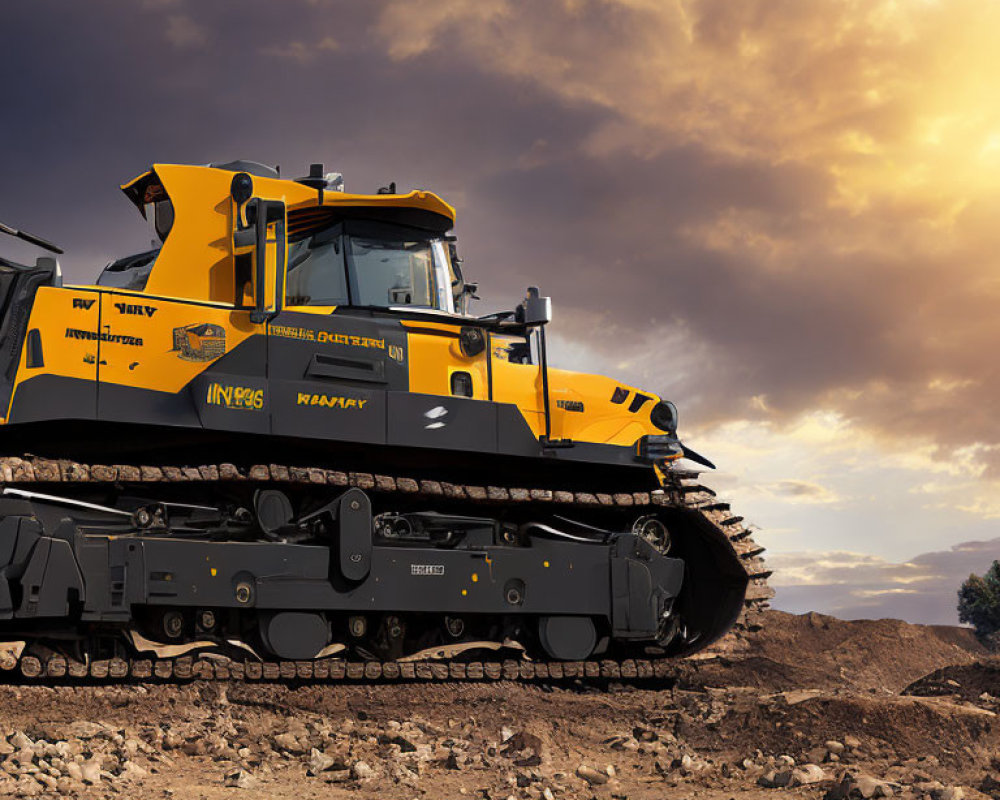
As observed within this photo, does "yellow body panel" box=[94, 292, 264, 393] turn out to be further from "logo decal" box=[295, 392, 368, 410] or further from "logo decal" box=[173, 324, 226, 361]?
"logo decal" box=[295, 392, 368, 410]

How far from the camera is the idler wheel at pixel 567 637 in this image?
38.9 feet

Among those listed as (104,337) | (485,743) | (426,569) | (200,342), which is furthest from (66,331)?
(485,743)

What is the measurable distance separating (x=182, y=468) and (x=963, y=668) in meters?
9.20

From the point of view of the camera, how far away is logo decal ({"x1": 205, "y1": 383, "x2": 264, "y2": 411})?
32.7 ft

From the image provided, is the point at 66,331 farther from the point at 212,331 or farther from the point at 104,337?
the point at 212,331

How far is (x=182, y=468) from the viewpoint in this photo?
999cm

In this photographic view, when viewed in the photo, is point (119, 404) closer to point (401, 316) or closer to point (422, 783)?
point (401, 316)

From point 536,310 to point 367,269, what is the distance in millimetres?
1842

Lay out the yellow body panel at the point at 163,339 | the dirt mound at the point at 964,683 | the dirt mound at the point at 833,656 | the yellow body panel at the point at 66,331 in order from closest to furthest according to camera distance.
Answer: the yellow body panel at the point at 66,331, the yellow body panel at the point at 163,339, the dirt mound at the point at 964,683, the dirt mound at the point at 833,656

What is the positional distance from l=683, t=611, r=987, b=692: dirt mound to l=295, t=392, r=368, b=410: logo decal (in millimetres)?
6331

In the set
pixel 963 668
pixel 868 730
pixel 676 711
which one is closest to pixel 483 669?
pixel 676 711

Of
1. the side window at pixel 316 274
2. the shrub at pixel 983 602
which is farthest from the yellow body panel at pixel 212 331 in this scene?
the shrub at pixel 983 602

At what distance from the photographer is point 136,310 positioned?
9977mm

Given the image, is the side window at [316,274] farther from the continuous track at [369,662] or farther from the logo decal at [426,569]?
the logo decal at [426,569]
